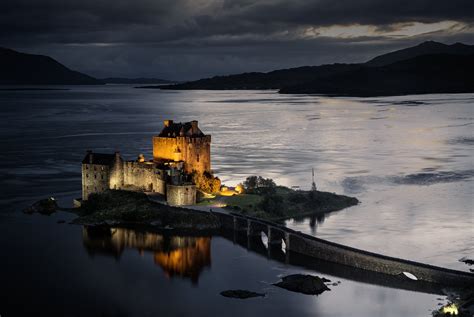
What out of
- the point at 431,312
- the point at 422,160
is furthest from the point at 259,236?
the point at 422,160

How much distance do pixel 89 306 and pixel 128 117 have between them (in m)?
151

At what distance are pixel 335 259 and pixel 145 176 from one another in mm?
23181

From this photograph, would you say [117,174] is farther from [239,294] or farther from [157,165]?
[239,294]

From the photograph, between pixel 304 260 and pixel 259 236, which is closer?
pixel 304 260

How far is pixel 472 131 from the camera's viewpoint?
477 feet

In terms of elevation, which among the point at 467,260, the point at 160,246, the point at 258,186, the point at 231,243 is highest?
the point at 258,186

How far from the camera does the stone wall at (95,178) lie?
69312 mm

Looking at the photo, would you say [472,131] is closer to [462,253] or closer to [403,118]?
[403,118]

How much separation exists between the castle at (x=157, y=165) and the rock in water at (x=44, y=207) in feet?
9.73

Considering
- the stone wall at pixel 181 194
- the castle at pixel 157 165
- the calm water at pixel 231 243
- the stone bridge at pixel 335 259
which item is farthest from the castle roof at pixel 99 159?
the stone bridge at pixel 335 259

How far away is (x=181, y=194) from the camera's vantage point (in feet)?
208

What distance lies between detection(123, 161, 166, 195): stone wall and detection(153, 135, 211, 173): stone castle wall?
9.43 feet

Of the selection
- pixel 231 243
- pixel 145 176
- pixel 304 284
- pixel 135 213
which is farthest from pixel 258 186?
pixel 304 284

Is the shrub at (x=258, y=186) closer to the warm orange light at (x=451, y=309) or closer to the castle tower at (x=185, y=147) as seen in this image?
the castle tower at (x=185, y=147)
